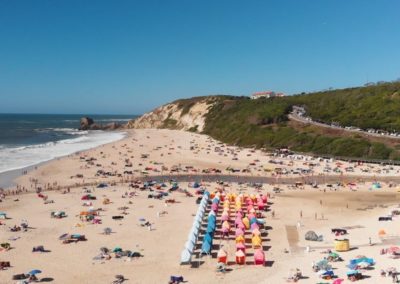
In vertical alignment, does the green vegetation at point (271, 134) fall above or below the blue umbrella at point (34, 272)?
above

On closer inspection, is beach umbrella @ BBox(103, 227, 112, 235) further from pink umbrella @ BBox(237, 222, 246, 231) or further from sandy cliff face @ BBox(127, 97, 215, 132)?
sandy cliff face @ BBox(127, 97, 215, 132)

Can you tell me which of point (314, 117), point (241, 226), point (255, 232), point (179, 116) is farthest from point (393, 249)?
point (179, 116)

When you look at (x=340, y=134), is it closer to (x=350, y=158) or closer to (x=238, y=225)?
(x=350, y=158)

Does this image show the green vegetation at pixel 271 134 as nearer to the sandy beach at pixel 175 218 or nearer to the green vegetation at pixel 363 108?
the sandy beach at pixel 175 218

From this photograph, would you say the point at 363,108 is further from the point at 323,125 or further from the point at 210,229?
the point at 210,229

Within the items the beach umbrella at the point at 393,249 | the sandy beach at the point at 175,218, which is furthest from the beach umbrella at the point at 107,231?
the beach umbrella at the point at 393,249

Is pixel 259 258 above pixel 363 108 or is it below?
below

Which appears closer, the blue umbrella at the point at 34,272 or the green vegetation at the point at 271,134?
the blue umbrella at the point at 34,272
